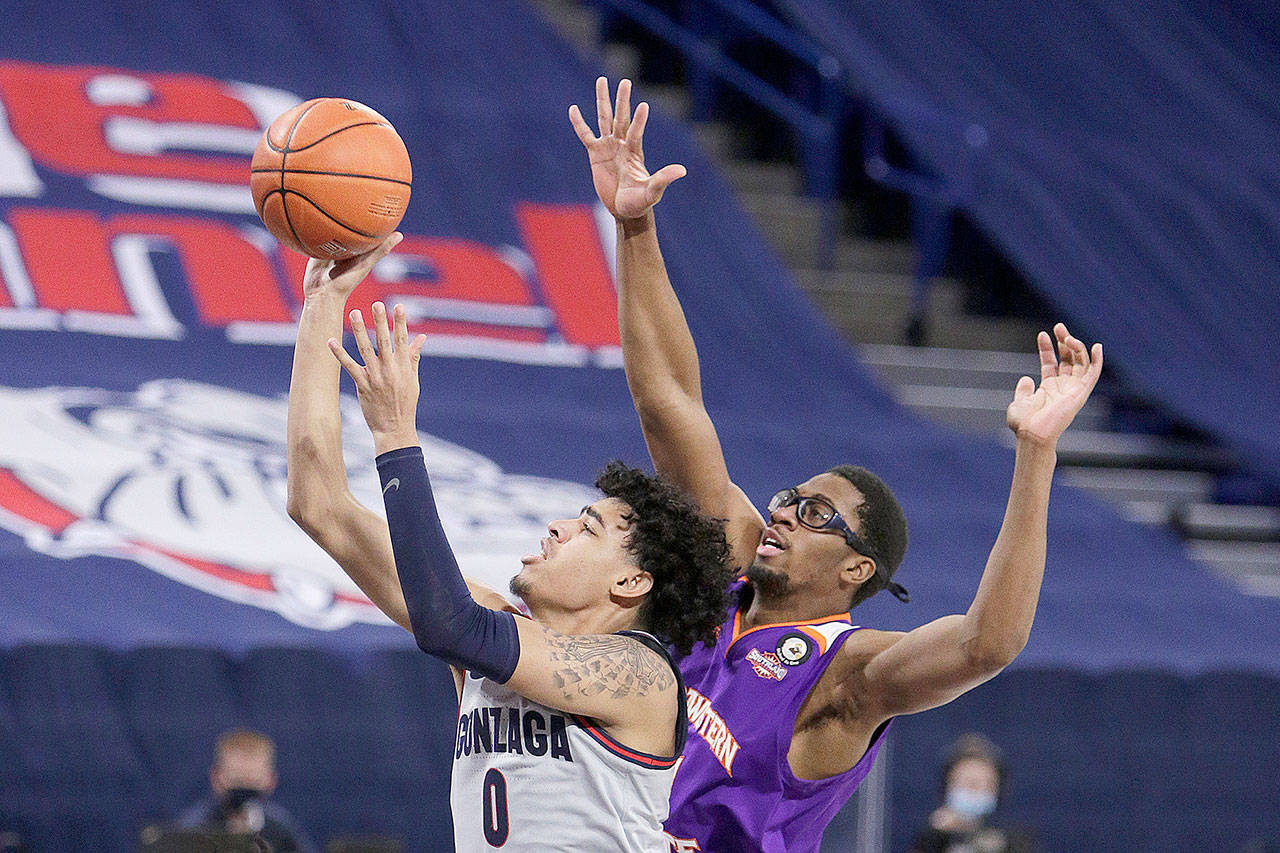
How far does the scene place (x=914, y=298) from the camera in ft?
38.0

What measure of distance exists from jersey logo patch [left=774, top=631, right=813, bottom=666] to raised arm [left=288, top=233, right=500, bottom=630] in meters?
1.02

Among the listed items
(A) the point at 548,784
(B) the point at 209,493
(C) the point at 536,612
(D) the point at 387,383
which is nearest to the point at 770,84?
(B) the point at 209,493

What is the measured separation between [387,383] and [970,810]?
437cm

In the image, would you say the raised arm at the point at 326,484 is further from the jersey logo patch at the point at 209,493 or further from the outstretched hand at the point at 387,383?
the jersey logo patch at the point at 209,493

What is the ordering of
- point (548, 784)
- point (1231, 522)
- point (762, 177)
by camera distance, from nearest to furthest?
point (548, 784)
point (1231, 522)
point (762, 177)

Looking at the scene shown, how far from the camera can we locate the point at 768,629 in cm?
417

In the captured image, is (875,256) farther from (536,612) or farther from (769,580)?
(536,612)

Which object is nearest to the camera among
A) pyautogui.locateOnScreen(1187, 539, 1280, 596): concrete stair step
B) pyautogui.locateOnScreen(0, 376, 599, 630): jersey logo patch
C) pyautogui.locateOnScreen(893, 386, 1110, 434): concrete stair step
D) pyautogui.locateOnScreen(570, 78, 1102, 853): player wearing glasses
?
pyautogui.locateOnScreen(570, 78, 1102, 853): player wearing glasses

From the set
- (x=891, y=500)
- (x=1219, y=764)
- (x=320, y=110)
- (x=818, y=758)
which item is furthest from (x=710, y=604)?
(x=1219, y=764)

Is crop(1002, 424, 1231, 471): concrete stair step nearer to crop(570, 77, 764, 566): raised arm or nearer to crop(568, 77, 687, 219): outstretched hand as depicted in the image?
crop(570, 77, 764, 566): raised arm

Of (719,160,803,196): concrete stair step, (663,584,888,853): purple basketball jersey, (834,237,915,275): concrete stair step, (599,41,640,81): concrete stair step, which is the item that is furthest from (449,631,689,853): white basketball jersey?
(599,41,640,81): concrete stair step

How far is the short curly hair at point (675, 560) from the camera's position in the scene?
3.56 meters

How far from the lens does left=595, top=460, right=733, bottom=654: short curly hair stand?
3557 mm

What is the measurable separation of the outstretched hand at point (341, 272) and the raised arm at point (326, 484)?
0.32 feet
